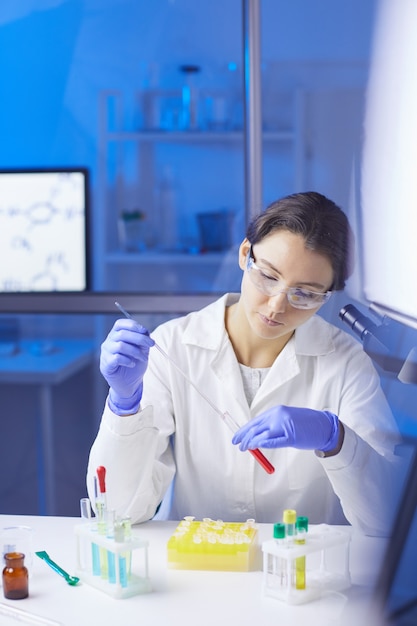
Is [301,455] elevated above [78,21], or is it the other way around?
[78,21]

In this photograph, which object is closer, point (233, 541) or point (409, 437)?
point (409, 437)

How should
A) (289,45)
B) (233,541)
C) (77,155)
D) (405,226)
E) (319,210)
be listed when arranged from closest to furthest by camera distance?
(405,226), (233,541), (319,210), (289,45), (77,155)

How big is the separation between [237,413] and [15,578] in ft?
1.99

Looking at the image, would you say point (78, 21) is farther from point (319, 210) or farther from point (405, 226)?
point (405, 226)

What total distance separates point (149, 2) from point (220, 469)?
197 centimetres

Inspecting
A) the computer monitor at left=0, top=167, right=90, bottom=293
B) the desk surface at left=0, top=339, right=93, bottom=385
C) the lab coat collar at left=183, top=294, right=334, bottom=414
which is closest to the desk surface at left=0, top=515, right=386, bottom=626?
the lab coat collar at left=183, top=294, right=334, bottom=414

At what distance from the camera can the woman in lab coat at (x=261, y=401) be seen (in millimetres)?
1396

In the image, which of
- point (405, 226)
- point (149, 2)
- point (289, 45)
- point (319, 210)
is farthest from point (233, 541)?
point (149, 2)

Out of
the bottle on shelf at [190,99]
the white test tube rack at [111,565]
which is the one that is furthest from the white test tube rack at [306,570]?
the bottle on shelf at [190,99]

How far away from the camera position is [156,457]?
1.55 meters

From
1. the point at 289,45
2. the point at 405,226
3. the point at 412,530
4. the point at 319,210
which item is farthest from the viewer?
the point at 289,45

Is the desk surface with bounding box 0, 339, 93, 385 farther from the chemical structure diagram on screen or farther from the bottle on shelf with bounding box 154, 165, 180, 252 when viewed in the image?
the bottle on shelf with bounding box 154, 165, 180, 252

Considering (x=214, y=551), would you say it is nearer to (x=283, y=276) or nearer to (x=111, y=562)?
(x=111, y=562)

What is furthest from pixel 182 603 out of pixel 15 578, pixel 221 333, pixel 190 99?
pixel 190 99
